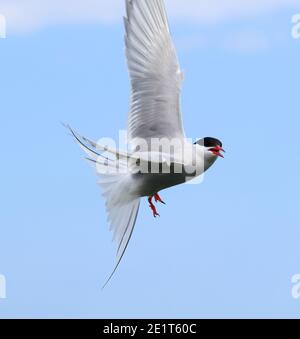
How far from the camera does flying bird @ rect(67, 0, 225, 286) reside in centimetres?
1089

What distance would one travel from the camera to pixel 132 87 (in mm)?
11203

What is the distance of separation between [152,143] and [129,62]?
889mm

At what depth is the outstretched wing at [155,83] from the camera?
36.4 ft

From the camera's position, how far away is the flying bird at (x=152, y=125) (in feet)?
35.7

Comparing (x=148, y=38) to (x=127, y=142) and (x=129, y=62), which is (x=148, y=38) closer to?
(x=129, y=62)

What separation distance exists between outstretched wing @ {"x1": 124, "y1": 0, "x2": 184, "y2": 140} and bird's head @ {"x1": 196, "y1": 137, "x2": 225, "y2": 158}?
27 centimetres

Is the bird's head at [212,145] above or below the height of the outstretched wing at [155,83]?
below

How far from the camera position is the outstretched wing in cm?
1111

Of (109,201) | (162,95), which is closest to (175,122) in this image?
(162,95)

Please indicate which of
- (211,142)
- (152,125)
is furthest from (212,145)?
(152,125)

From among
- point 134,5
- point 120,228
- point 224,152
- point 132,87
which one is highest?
point 134,5

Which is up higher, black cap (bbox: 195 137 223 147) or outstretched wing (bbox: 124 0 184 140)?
outstretched wing (bbox: 124 0 184 140)

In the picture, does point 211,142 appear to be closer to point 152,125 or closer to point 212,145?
point 212,145

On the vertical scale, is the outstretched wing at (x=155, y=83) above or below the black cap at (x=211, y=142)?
above
